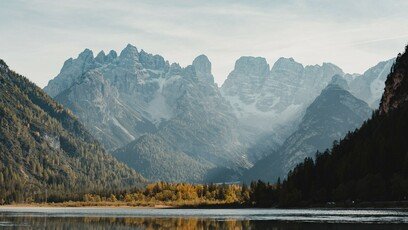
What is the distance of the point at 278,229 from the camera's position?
127m

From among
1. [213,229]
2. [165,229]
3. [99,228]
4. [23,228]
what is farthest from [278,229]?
[23,228]

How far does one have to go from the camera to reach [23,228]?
13388 cm

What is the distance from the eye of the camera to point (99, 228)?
138 metres

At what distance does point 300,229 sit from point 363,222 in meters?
20.4

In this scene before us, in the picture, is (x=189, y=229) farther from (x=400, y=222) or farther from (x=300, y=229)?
(x=400, y=222)

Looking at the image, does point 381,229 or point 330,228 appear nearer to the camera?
point 381,229

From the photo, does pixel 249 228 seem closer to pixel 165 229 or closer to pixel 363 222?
pixel 165 229

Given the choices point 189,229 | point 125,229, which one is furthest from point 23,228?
point 189,229

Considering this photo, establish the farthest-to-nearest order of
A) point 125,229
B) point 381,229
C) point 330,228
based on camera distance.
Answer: point 125,229, point 330,228, point 381,229

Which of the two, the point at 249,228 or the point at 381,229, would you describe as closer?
the point at 381,229

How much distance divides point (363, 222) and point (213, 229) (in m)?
32.3

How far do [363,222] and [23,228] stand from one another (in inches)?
2733

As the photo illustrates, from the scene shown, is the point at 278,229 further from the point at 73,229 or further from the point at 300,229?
the point at 73,229

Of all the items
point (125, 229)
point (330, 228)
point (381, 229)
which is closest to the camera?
point (381, 229)
